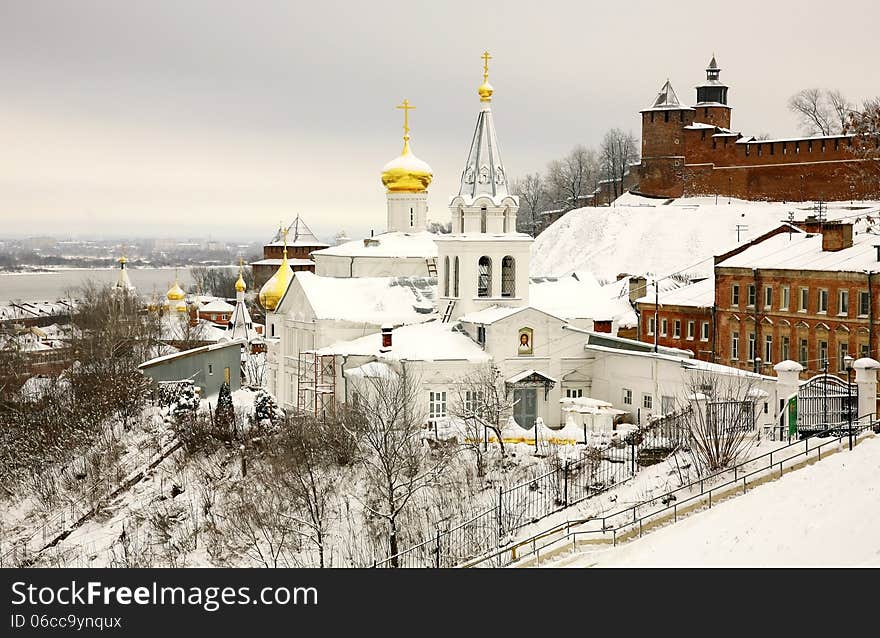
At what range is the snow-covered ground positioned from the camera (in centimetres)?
1538

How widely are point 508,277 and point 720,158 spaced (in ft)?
139

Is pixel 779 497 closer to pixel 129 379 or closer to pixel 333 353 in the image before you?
pixel 333 353

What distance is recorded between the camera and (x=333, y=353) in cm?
3303

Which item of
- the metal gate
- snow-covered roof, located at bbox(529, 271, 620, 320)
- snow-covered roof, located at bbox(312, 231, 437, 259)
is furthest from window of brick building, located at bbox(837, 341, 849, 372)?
snow-covered roof, located at bbox(312, 231, 437, 259)

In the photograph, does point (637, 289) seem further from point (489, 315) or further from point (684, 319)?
point (489, 315)

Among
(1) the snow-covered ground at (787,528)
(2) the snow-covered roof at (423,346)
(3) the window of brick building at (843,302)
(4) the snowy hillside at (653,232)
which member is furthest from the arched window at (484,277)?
(4) the snowy hillside at (653,232)

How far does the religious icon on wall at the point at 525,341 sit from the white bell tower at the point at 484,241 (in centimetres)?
178

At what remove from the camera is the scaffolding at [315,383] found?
33000mm

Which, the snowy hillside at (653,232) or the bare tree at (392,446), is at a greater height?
the snowy hillside at (653,232)

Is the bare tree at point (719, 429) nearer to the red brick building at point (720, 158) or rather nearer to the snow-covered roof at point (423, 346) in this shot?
the snow-covered roof at point (423, 346)

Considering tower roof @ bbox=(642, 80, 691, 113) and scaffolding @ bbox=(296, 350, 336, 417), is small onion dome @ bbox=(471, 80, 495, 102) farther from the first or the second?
tower roof @ bbox=(642, 80, 691, 113)

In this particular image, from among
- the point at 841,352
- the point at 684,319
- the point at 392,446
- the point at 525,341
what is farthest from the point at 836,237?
the point at 392,446

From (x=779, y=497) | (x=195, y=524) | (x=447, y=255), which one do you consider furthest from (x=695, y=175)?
(x=779, y=497)

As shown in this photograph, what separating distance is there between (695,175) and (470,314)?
43385 mm
